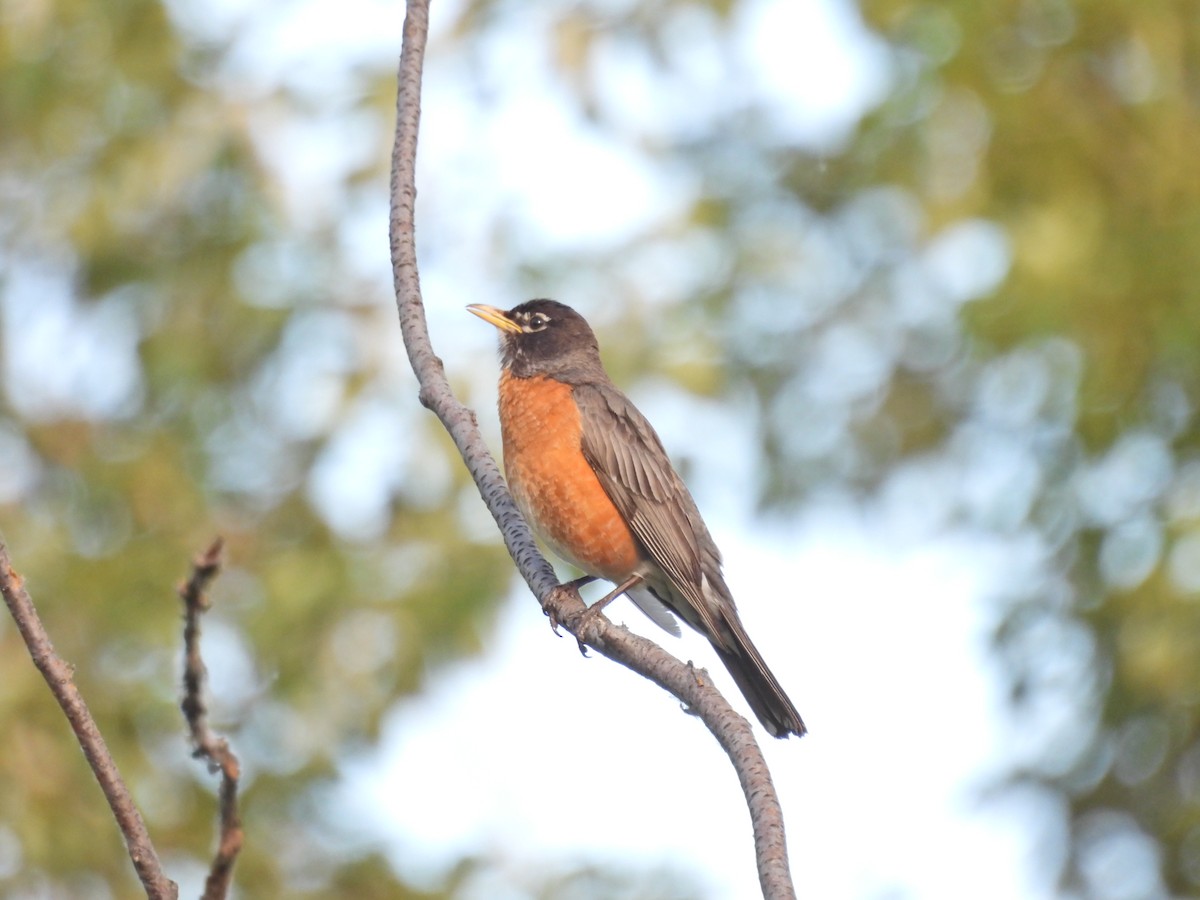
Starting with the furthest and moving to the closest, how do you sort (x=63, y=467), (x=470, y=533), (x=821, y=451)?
(x=821, y=451) → (x=63, y=467) → (x=470, y=533)

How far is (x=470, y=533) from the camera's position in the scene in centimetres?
739

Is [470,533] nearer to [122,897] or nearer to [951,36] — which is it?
[122,897]

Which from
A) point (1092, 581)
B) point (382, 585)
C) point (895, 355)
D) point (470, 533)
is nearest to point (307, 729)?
point (382, 585)

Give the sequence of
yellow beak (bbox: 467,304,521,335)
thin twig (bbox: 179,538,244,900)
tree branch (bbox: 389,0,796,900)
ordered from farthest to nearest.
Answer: yellow beak (bbox: 467,304,521,335) < tree branch (bbox: 389,0,796,900) < thin twig (bbox: 179,538,244,900)

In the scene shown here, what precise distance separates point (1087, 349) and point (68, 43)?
5788mm

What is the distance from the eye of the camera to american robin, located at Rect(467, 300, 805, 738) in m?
5.10

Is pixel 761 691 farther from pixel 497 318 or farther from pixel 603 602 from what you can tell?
pixel 497 318

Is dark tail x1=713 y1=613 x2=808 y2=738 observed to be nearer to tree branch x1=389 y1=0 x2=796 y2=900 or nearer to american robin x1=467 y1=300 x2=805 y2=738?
american robin x1=467 y1=300 x2=805 y2=738

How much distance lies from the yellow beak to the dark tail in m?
1.95

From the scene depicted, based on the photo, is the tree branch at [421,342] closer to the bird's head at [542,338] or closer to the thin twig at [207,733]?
the thin twig at [207,733]

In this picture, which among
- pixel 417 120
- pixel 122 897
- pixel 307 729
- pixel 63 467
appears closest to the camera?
pixel 417 120

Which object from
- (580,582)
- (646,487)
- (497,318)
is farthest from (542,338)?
(580,582)

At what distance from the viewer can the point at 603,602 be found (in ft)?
15.1

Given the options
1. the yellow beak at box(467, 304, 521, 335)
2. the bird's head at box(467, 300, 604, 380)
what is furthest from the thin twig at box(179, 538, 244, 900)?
the yellow beak at box(467, 304, 521, 335)
